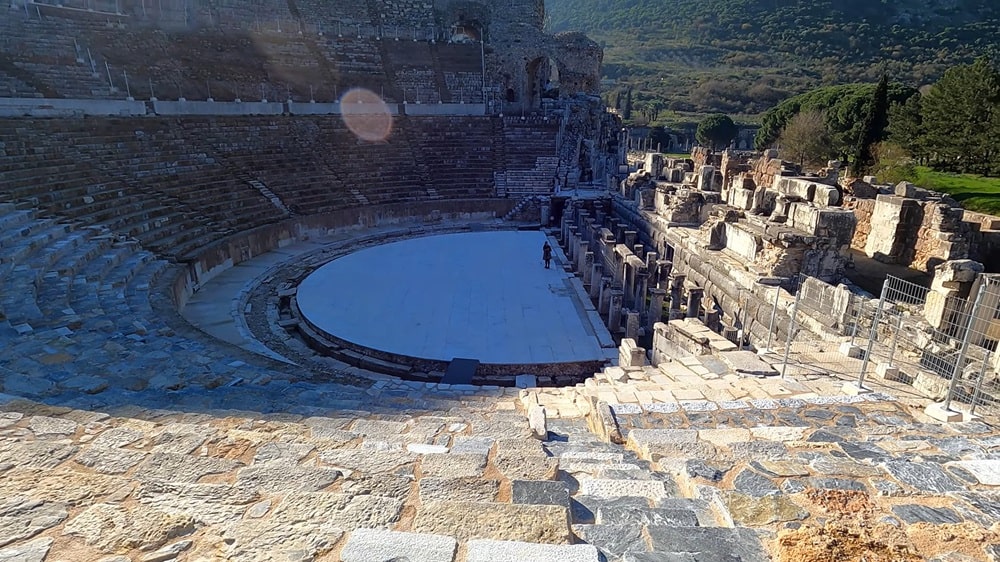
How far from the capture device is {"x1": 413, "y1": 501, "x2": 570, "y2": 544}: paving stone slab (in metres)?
2.47

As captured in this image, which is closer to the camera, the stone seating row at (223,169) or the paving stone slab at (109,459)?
the paving stone slab at (109,459)

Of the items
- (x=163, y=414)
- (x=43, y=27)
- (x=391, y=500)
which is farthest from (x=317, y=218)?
(x=391, y=500)

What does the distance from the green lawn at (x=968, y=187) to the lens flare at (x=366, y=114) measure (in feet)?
67.6

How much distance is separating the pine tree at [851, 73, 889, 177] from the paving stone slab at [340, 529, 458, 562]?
32.8 meters

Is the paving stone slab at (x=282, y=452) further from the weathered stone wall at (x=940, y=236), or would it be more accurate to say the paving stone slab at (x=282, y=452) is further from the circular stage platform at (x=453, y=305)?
the weathered stone wall at (x=940, y=236)

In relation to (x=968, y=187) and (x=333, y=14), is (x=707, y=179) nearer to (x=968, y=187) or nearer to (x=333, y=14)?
(x=968, y=187)

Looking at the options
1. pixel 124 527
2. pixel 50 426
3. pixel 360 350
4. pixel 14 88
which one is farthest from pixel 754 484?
pixel 14 88

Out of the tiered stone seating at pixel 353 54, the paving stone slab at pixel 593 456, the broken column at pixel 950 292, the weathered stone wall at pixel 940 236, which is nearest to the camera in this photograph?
the paving stone slab at pixel 593 456

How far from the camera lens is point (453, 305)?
11133mm

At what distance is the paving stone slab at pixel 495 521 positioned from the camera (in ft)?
8.12

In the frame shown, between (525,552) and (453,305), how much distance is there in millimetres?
8899

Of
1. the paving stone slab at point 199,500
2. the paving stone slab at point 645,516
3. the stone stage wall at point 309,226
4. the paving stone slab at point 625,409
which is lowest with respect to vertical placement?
the stone stage wall at point 309,226

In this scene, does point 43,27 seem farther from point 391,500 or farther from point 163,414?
point 391,500

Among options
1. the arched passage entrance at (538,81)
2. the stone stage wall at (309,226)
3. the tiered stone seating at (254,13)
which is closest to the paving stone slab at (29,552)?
the stone stage wall at (309,226)
